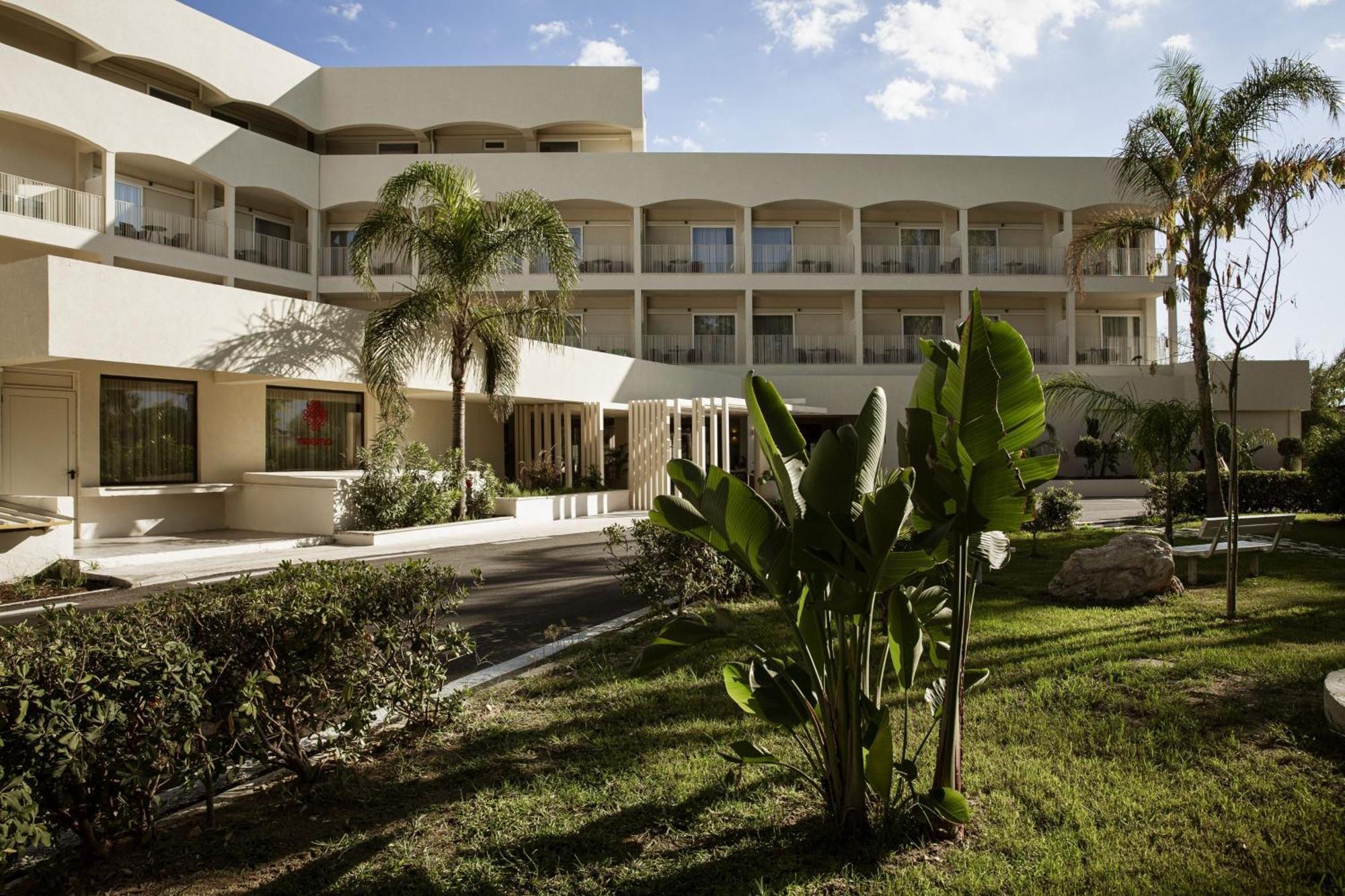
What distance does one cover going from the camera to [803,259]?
3319cm

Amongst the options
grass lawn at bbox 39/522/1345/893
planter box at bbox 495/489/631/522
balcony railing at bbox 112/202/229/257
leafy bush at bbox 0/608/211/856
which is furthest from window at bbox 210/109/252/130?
leafy bush at bbox 0/608/211/856

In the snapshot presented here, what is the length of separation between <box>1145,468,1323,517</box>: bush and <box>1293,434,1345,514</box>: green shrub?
2215mm

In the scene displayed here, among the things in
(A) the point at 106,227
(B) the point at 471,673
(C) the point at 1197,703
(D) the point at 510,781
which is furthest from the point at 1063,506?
(A) the point at 106,227

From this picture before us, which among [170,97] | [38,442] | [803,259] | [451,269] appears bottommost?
[38,442]

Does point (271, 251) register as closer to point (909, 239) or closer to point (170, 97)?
point (170, 97)

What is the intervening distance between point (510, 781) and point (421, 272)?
15185mm

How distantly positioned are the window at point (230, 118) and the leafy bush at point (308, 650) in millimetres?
28561

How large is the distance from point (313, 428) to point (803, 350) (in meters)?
19.7

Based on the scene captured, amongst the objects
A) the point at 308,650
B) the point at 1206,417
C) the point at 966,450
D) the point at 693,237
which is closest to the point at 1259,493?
the point at 1206,417

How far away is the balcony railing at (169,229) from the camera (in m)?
23.4

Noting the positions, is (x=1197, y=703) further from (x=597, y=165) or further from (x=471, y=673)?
(x=597, y=165)

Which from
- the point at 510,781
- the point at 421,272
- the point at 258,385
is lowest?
the point at 510,781

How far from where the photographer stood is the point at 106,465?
50.6 feet

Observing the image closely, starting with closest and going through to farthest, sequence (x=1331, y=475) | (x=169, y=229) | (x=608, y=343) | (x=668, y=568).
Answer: (x=668, y=568)
(x=1331, y=475)
(x=169, y=229)
(x=608, y=343)
